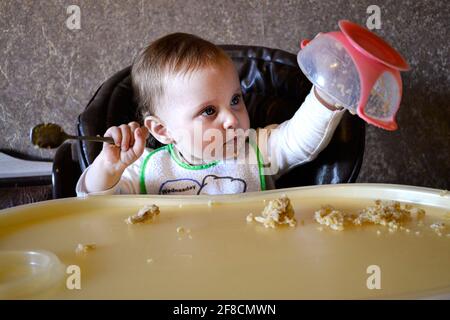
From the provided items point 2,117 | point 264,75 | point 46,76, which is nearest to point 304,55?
point 264,75

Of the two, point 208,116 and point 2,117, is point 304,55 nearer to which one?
point 208,116

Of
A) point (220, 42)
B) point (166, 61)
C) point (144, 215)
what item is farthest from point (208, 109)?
point (220, 42)

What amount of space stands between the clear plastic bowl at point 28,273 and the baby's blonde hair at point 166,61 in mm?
542

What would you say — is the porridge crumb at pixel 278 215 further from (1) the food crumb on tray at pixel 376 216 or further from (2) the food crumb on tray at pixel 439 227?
(2) the food crumb on tray at pixel 439 227

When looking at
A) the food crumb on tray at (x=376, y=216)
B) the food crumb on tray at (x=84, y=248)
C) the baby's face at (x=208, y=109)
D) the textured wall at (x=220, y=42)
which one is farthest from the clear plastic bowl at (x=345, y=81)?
the textured wall at (x=220, y=42)

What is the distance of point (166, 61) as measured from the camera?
1.15 meters

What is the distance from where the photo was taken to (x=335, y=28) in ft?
6.46

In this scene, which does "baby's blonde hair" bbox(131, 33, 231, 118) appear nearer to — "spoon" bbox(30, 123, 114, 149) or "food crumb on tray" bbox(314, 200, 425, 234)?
"spoon" bbox(30, 123, 114, 149)

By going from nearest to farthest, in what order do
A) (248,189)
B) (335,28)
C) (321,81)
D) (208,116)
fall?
(321,81), (208,116), (248,189), (335,28)

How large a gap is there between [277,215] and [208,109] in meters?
0.38

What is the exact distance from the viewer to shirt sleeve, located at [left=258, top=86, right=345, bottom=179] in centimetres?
105
